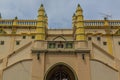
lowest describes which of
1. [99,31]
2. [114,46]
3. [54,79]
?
[54,79]

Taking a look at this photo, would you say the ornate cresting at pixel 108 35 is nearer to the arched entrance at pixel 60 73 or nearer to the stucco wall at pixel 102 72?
the stucco wall at pixel 102 72

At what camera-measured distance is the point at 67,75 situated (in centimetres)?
2050

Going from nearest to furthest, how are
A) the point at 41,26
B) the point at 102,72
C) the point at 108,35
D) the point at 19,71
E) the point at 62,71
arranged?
the point at 19,71 → the point at 102,72 → the point at 62,71 → the point at 41,26 → the point at 108,35

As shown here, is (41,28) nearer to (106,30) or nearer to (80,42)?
(80,42)

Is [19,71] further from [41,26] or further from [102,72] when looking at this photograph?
[102,72]

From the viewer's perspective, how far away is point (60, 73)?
20.5m

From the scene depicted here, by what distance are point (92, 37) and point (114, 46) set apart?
3653 mm

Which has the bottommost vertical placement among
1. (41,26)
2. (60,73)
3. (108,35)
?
(60,73)

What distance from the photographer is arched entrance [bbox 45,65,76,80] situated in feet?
66.1

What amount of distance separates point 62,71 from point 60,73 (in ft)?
0.86

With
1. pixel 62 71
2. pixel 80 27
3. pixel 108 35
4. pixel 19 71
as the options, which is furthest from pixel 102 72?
pixel 108 35

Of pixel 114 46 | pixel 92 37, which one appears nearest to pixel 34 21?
pixel 92 37

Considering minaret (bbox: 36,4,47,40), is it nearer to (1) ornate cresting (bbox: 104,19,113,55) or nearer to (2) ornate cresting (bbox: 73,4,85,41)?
(2) ornate cresting (bbox: 73,4,85,41)

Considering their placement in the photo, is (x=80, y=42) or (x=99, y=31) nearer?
(x=80, y=42)
